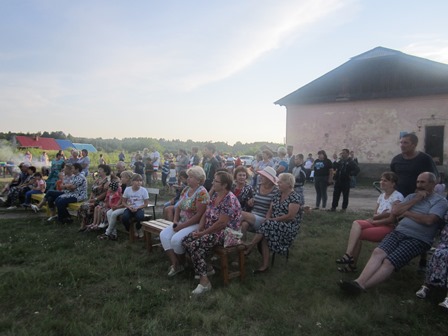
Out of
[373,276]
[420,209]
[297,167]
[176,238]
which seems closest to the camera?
[373,276]

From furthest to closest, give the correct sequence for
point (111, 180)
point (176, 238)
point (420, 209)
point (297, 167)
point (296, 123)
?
point (296, 123) < point (297, 167) < point (111, 180) < point (176, 238) < point (420, 209)

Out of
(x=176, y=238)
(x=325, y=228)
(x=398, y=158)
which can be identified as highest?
(x=398, y=158)

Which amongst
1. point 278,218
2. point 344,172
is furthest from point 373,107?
point 278,218

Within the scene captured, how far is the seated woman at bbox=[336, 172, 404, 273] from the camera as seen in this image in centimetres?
459

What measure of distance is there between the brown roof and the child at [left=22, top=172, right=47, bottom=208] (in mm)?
16226

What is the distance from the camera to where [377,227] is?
4.64 metres

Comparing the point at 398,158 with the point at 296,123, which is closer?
the point at 398,158

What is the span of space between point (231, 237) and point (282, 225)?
0.79 m

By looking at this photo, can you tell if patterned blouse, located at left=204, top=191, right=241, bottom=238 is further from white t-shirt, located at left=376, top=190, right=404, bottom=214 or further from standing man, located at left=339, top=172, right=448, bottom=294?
white t-shirt, located at left=376, top=190, right=404, bottom=214

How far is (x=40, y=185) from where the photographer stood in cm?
941

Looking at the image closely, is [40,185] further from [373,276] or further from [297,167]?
[373,276]

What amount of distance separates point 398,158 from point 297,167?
3619 millimetres

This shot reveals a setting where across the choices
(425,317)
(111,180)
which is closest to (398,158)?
(425,317)

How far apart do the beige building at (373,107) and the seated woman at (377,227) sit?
48.4 feet
